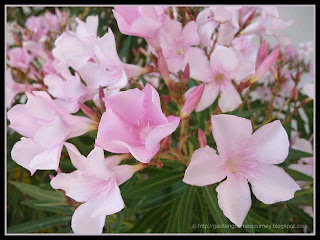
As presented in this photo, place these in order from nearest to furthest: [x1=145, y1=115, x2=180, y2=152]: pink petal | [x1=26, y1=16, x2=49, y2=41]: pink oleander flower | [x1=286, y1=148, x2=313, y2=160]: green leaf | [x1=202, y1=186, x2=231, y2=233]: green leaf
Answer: [x1=145, y1=115, x2=180, y2=152]: pink petal < [x1=202, y1=186, x2=231, y2=233]: green leaf < [x1=286, y1=148, x2=313, y2=160]: green leaf < [x1=26, y1=16, x2=49, y2=41]: pink oleander flower

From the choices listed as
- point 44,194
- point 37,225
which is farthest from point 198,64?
point 37,225

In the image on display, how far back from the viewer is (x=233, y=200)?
1.47 feet

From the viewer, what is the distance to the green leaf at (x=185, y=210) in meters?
0.65

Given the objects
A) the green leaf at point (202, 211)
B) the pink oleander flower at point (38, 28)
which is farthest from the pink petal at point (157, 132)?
the pink oleander flower at point (38, 28)

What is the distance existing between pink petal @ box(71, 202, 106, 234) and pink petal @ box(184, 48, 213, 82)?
0.23m

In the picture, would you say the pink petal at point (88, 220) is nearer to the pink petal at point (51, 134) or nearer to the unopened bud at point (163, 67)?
the pink petal at point (51, 134)

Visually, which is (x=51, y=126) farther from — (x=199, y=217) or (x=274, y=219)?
(x=274, y=219)

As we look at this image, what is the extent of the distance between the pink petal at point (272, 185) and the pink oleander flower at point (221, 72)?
4.6 inches

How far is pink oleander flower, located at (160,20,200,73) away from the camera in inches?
21.3

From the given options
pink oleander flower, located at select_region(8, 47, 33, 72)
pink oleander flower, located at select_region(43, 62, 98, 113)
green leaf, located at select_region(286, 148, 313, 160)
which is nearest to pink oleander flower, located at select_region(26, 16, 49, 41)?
pink oleander flower, located at select_region(8, 47, 33, 72)

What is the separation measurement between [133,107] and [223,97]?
0.18 meters

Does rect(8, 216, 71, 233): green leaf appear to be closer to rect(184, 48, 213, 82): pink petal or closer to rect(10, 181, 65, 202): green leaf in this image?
rect(10, 181, 65, 202): green leaf

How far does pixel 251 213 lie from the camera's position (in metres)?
0.71

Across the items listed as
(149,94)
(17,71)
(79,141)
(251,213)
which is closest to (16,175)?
(17,71)
